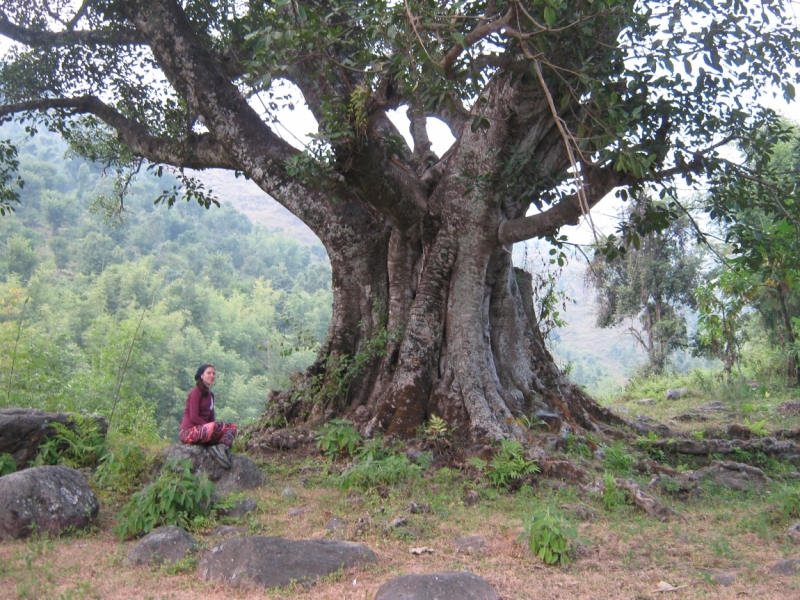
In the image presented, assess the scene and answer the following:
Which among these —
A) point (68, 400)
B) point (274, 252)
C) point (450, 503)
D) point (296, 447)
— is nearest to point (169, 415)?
point (68, 400)

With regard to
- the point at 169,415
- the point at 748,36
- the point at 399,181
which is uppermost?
the point at 748,36

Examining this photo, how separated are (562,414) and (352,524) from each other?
11.2ft

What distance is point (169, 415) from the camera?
2838 centimetres

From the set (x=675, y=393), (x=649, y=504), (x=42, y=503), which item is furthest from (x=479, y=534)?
(x=675, y=393)

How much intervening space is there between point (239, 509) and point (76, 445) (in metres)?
Result: 1.97

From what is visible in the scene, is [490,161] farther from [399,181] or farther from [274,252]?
[274,252]

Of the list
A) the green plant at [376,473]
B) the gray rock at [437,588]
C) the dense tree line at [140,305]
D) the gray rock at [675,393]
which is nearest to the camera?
the gray rock at [437,588]

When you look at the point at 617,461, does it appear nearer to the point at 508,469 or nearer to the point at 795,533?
the point at 508,469

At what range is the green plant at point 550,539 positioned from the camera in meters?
3.88

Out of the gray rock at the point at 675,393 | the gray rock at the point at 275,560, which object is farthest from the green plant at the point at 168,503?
the gray rock at the point at 675,393

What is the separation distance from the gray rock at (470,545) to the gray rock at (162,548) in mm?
1634

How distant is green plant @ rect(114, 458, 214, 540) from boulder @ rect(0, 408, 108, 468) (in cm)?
A: 150

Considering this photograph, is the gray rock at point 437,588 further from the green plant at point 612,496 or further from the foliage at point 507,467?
the foliage at point 507,467

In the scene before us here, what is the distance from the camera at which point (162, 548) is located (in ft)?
13.1
